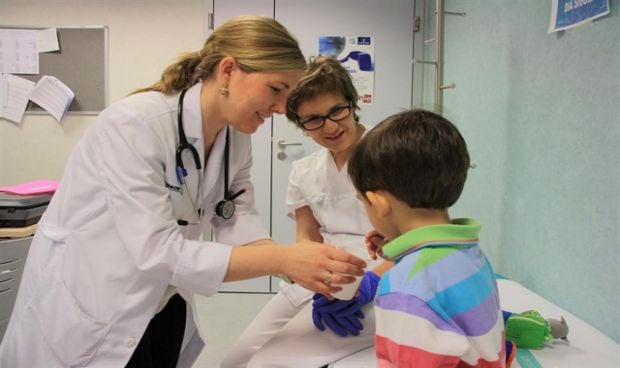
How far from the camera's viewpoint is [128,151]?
3.04 ft

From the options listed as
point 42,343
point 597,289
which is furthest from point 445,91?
point 42,343

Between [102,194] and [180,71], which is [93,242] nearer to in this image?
[102,194]

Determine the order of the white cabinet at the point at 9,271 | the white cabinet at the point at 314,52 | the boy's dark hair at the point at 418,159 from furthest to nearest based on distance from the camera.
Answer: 1. the white cabinet at the point at 314,52
2. the white cabinet at the point at 9,271
3. the boy's dark hair at the point at 418,159

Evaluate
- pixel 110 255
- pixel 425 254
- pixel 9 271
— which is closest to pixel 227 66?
pixel 110 255

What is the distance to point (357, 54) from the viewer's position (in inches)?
117

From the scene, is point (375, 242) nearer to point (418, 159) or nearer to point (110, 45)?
point (418, 159)

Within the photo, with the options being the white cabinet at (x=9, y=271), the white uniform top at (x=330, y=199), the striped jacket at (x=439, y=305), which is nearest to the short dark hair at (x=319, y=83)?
the white uniform top at (x=330, y=199)

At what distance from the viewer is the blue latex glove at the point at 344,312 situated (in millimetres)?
1010

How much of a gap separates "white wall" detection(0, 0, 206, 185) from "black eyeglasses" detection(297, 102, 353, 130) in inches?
74.4

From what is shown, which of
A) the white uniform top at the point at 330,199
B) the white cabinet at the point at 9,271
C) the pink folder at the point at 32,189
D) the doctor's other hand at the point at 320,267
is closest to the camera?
the doctor's other hand at the point at 320,267

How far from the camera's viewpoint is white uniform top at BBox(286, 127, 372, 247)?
4.66ft

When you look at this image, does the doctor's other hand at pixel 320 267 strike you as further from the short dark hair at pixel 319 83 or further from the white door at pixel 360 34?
the white door at pixel 360 34

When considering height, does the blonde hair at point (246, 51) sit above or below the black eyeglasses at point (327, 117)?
above

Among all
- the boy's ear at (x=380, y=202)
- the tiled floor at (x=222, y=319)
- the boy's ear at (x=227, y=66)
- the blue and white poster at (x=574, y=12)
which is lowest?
the tiled floor at (x=222, y=319)
